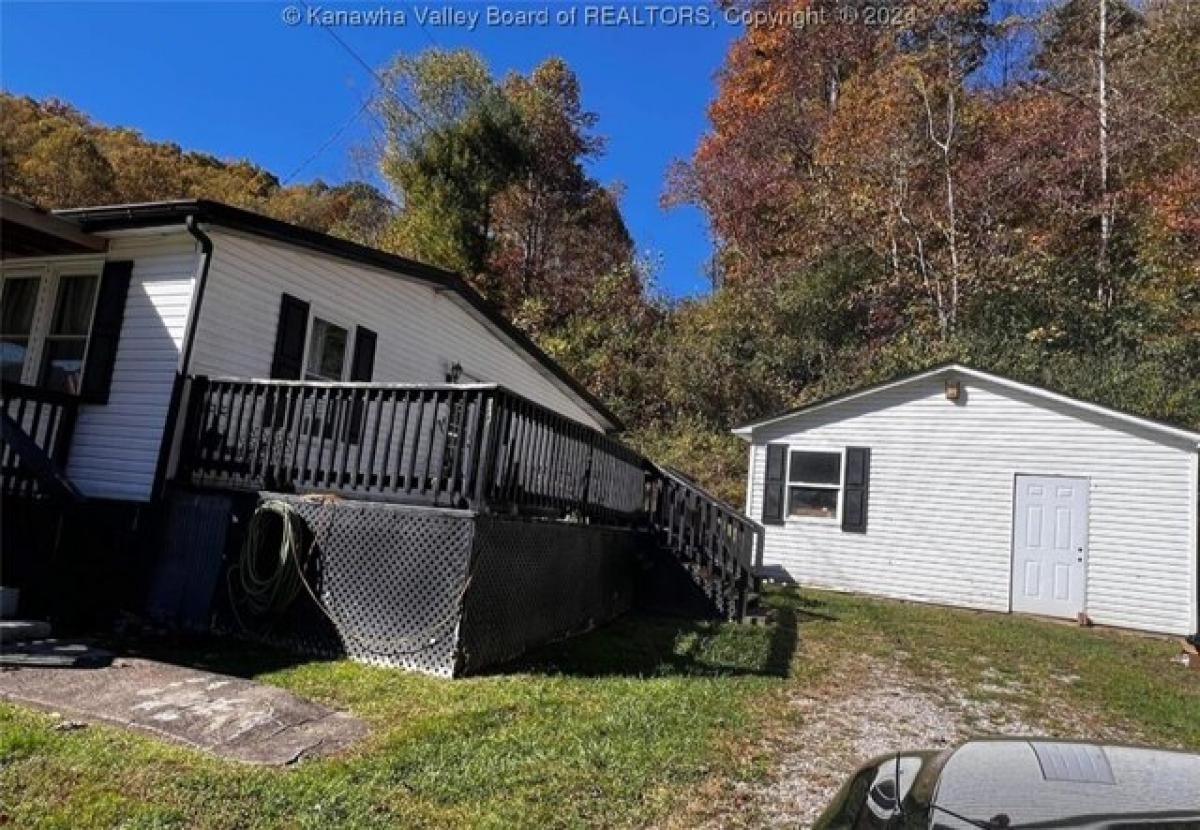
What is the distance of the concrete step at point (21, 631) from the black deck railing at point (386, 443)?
5.25 feet

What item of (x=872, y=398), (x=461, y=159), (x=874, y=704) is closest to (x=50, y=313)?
(x=874, y=704)

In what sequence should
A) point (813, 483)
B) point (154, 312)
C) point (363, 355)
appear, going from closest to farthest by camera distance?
point (154, 312) < point (363, 355) < point (813, 483)

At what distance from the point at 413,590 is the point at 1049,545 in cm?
1016

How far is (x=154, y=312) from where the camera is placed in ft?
22.7

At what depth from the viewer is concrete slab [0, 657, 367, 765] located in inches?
142

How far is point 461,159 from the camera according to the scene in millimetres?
23500

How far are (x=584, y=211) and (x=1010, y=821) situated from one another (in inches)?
1017

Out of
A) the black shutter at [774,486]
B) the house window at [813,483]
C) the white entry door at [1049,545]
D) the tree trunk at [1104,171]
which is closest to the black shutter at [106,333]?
the black shutter at [774,486]

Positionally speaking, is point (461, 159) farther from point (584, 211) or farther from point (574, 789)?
point (574, 789)

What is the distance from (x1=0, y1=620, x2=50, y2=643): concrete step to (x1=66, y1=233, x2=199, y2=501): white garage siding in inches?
57.8

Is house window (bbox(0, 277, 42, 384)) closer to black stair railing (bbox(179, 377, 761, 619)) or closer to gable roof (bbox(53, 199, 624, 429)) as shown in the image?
gable roof (bbox(53, 199, 624, 429))

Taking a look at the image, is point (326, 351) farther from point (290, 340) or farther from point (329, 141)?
point (329, 141)

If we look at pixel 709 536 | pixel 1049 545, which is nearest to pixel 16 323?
pixel 709 536

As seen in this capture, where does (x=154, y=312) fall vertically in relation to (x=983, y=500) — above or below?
above
